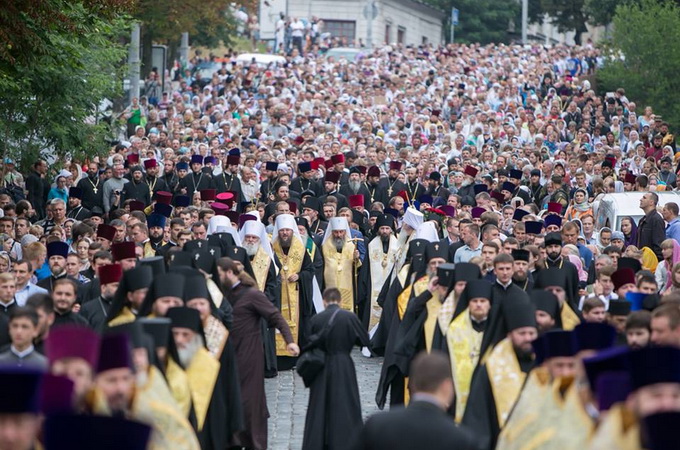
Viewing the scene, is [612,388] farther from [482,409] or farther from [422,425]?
[482,409]

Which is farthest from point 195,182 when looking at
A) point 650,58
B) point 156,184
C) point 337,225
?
point 650,58

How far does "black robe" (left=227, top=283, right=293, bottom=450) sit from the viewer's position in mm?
13938

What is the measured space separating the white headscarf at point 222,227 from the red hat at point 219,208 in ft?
4.17

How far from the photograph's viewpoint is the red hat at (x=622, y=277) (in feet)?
46.3

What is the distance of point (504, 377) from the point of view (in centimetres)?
1086

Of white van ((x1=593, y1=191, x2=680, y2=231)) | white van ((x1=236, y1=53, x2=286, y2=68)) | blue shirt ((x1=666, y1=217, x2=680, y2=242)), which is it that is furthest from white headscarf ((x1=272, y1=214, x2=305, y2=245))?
white van ((x1=236, y1=53, x2=286, y2=68))

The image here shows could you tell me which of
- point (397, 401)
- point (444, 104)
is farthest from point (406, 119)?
point (397, 401)

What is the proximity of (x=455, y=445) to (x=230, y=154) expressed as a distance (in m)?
17.9

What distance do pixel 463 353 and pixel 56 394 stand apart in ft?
17.0

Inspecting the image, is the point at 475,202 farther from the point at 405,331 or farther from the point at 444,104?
the point at 444,104

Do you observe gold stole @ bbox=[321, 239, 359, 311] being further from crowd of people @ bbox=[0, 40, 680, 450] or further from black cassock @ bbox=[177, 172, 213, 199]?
black cassock @ bbox=[177, 172, 213, 199]

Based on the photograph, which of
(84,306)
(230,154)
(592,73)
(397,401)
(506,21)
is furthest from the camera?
(506,21)

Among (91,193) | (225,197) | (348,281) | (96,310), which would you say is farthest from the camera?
(91,193)

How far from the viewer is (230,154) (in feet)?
82.9
